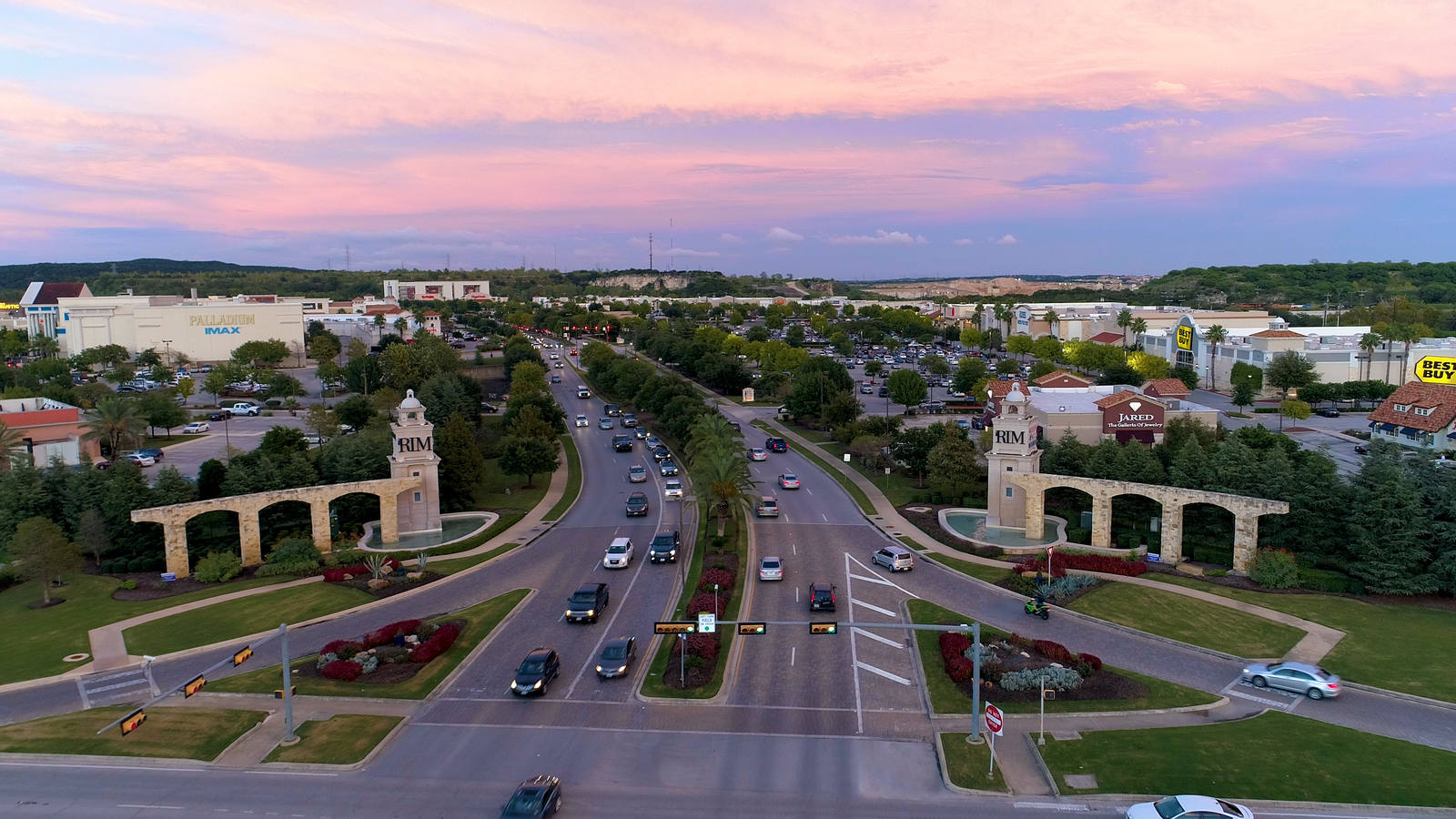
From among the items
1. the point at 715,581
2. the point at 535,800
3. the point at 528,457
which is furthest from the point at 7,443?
the point at 535,800

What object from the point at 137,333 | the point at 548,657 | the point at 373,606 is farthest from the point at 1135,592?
the point at 137,333

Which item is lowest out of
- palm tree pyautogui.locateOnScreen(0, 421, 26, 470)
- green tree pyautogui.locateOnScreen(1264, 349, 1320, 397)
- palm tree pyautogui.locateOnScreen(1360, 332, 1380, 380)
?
palm tree pyautogui.locateOnScreen(0, 421, 26, 470)

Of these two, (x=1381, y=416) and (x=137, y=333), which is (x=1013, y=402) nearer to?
(x=1381, y=416)

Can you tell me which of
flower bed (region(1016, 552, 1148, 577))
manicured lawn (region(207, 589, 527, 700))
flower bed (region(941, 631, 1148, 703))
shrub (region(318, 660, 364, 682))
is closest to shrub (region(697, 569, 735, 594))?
manicured lawn (region(207, 589, 527, 700))

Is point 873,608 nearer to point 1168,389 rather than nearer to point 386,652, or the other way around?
point 386,652

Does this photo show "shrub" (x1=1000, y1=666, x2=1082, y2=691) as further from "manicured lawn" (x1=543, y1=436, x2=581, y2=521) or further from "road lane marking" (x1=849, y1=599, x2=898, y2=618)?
"manicured lawn" (x1=543, y1=436, x2=581, y2=521)

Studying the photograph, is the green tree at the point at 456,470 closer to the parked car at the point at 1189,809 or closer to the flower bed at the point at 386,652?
the flower bed at the point at 386,652

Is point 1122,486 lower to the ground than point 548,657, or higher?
higher
